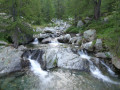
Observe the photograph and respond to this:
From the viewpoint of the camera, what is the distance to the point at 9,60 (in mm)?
8711

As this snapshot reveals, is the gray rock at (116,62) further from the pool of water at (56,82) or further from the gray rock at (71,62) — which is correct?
the gray rock at (71,62)

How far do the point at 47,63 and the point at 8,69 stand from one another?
3.16m

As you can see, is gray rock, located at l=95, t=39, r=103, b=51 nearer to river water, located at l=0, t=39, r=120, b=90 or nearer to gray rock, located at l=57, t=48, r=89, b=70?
river water, located at l=0, t=39, r=120, b=90

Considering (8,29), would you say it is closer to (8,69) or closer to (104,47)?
(8,69)

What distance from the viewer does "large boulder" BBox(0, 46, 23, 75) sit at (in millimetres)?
8170

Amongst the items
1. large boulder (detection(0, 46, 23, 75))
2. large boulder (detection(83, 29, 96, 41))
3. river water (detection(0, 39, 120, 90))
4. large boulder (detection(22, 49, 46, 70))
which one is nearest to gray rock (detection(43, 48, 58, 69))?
large boulder (detection(22, 49, 46, 70))

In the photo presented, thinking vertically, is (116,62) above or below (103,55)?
below

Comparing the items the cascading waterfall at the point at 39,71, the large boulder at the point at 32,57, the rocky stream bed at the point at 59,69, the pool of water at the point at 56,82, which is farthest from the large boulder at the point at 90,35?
the cascading waterfall at the point at 39,71

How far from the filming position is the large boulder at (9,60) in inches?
322

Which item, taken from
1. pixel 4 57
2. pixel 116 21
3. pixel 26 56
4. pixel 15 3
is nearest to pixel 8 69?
pixel 4 57

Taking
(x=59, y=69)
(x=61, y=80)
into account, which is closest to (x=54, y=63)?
(x=59, y=69)

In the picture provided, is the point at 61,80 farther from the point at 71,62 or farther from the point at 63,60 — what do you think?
the point at 63,60

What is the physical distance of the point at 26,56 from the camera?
1016 centimetres

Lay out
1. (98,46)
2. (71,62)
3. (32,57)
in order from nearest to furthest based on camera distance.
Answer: (71,62), (32,57), (98,46)
